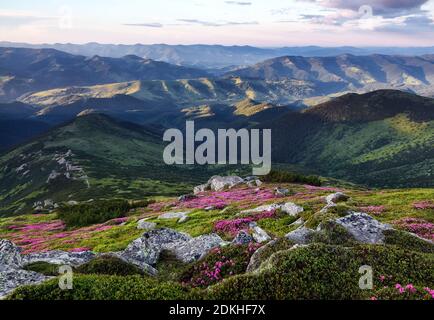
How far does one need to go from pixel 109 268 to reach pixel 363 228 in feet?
48.6

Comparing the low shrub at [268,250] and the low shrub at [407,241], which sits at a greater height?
the low shrub at [268,250]

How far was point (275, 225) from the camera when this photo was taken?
40.4 metres

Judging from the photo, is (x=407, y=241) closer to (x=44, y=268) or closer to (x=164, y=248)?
(x=164, y=248)

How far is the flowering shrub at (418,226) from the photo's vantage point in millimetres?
31133

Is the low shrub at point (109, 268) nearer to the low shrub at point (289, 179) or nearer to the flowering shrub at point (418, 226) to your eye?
the flowering shrub at point (418, 226)

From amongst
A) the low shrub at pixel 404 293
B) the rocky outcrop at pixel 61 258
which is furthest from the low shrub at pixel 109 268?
the low shrub at pixel 404 293

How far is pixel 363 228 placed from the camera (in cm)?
2316

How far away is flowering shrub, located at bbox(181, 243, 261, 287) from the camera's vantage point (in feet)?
61.1

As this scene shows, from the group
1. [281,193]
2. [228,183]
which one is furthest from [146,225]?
[228,183]

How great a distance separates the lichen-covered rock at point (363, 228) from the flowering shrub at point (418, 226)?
9.18 metres

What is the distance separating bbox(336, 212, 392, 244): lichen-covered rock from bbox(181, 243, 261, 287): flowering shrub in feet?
19.5
